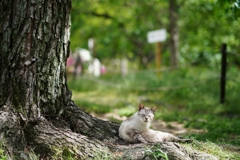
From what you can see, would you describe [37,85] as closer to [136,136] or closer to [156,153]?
[136,136]

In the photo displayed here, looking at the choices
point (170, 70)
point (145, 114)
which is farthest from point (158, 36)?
point (145, 114)

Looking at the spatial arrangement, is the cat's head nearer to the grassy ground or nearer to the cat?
the cat

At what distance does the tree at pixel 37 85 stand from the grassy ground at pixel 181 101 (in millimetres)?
1181

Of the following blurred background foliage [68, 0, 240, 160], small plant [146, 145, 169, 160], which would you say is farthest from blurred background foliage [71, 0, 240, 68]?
small plant [146, 145, 169, 160]

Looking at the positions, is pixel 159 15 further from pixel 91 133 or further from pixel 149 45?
pixel 91 133

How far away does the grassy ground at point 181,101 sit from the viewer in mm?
5443

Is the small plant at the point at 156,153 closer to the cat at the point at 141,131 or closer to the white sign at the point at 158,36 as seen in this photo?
the cat at the point at 141,131

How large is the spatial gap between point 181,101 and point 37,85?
5743 mm

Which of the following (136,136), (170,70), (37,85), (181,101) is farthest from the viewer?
(170,70)

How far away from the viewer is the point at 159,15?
49.3 feet

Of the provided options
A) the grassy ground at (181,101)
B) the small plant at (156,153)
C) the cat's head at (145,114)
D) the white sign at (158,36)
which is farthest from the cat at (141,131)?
the white sign at (158,36)

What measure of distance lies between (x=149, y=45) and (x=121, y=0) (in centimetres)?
390

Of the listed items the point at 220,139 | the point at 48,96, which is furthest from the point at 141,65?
the point at 48,96

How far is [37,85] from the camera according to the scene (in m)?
3.88
